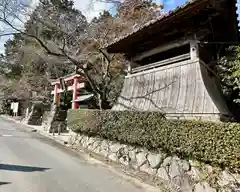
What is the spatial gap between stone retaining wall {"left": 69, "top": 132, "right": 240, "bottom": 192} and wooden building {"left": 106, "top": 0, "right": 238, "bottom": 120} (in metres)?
1.43

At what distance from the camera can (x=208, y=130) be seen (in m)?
5.53

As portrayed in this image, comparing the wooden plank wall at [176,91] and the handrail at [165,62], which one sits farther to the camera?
the handrail at [165,62]

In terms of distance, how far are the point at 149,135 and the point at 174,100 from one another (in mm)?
1487

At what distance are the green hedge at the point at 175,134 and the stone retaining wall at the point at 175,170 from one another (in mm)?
215

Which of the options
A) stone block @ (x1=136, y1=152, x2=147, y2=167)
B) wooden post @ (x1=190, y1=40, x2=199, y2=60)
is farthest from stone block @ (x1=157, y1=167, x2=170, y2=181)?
wooden post @ (x1=190, y1=40, x2=199, y2=60)

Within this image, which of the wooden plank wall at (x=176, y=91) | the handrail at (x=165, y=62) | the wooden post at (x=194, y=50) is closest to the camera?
the wooden plank wall at (x=176, y=91)

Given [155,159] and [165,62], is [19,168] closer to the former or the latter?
[155,159]

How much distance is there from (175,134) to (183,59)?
3.34 m

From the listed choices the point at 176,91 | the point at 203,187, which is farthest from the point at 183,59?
the point at 203,187

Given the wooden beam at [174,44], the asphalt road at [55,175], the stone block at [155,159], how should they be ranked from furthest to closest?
the wooden beam at [174,44]
the stone block at [155,159]
the asphalt road at [55,175]

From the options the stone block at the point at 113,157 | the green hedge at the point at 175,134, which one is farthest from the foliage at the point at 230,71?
the stone block at the point at 113,157

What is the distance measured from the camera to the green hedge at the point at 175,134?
506cm

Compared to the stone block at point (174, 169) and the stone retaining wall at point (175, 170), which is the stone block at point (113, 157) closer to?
the stone retaining wall at point (175, 170)

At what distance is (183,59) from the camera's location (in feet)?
28.7
